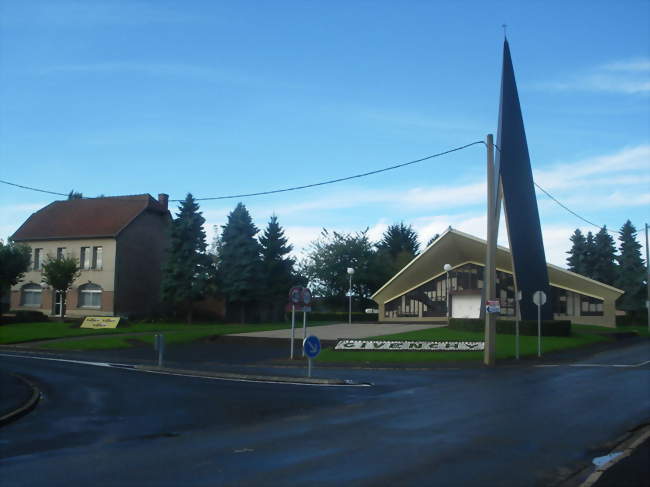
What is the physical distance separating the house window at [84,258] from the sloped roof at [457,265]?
80.9ft

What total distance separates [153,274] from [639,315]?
52.7 metres

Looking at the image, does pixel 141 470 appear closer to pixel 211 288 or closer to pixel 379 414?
pixel 379 414

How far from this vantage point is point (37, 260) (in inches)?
2183

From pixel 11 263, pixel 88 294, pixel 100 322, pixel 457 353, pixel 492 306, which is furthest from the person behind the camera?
pixel 88 294

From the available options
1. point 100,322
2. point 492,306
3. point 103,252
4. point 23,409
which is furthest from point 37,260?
point 23,409

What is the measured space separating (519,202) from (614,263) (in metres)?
44.8

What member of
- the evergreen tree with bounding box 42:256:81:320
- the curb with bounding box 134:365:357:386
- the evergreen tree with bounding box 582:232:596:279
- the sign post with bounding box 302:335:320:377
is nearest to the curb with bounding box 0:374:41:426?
the curb with bounding box 134:365:357:386

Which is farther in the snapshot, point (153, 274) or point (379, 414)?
point (153, 274)

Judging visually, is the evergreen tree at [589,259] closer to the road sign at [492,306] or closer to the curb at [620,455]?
the road sign at [492,306]

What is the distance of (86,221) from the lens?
54875mm

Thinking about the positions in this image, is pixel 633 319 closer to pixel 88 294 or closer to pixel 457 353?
pixel 457 353

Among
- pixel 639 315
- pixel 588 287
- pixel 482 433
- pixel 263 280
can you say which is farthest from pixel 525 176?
pixel 639 315

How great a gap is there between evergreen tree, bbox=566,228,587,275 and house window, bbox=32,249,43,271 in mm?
60843

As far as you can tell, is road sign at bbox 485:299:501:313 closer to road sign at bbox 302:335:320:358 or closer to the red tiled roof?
road sign at bbox 302:335:320:358
